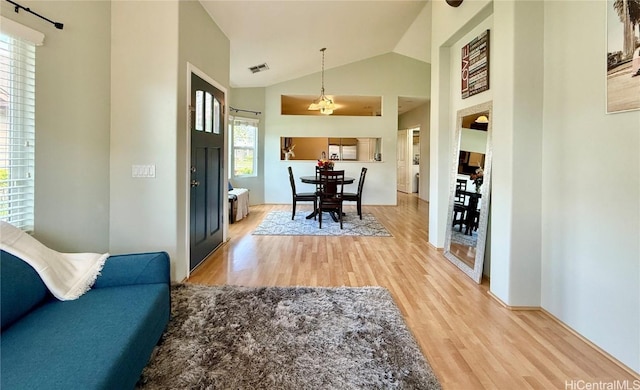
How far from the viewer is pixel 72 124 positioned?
241 centimetres

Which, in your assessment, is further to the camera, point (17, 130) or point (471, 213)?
point (471, 213)

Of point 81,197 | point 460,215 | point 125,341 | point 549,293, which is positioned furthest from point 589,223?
point 81,197

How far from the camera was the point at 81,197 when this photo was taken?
8.39 ft

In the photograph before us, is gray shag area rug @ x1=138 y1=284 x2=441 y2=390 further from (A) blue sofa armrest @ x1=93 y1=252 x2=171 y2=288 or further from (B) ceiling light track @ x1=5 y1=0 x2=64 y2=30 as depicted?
(B) ceiling light track @ x1=5 y1=0 x2=64 y2=30

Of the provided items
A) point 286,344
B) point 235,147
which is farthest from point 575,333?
point 235,147

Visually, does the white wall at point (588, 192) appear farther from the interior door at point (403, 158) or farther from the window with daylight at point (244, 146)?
the interior door at point (403, 158)

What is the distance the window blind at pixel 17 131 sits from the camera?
1.98 metres

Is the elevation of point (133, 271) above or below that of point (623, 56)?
below

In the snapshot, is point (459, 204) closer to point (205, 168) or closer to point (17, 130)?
point (205, 168)

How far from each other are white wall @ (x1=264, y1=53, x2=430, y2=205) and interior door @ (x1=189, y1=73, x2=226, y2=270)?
378 cm

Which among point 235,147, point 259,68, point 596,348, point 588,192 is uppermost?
point 259,68

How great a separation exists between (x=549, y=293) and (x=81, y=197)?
3677 mm

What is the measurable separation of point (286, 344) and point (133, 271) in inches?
39.8

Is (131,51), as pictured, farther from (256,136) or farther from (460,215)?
(256,136)
